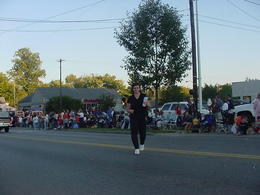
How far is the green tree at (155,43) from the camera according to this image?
25.8 metres

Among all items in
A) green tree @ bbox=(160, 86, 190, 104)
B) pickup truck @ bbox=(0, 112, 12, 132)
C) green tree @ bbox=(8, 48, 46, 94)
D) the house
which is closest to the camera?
green tree @ bbox=(160, 86, 190, 104)

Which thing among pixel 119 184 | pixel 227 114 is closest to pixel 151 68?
pixel 227 114

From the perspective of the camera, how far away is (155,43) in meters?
26.1

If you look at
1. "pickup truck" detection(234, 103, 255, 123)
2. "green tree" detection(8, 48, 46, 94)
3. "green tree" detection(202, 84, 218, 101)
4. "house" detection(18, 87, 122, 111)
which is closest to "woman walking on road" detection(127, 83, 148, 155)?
"pickup truck" detection(234, 103, 255, 123)

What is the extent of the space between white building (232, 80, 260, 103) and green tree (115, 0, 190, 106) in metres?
26.6

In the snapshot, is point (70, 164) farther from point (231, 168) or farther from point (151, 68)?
point (151, 68)

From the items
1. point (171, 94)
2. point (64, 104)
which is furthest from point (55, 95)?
point (171, 94)

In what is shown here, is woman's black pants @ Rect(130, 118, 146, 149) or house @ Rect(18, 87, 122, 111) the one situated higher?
house @ Rect(18, 87, 122, 111)

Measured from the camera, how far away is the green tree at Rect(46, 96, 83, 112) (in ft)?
211

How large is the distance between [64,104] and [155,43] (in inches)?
1672

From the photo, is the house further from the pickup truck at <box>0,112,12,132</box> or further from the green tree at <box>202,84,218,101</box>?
the pickup truck at <box>0,112,12,132</box>

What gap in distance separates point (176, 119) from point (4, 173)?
17.0m

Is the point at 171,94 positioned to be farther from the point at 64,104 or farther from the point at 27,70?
the point at 27,70

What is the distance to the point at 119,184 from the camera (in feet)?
20.5
